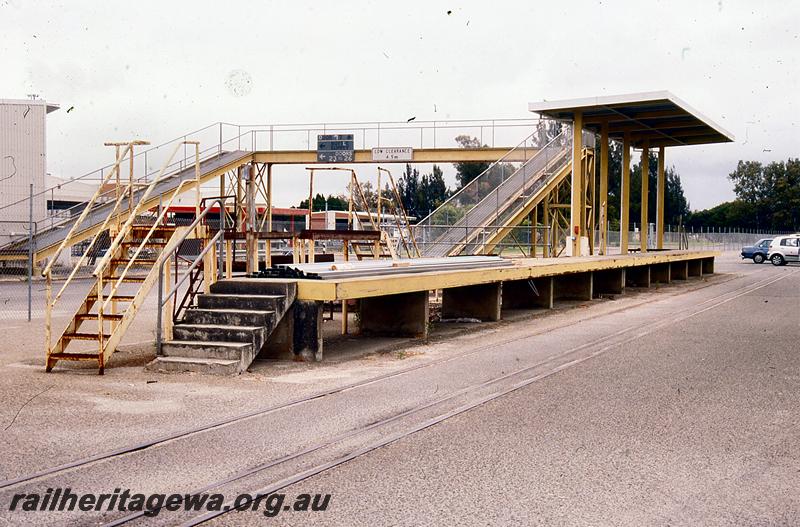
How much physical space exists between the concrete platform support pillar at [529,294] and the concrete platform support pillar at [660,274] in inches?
462

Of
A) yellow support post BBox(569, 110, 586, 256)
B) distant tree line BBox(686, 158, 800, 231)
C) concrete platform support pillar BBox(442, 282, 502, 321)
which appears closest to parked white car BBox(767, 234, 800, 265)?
yellow support post BBox(569, 110, 586, 256)

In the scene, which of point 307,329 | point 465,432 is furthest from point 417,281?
point 465,432

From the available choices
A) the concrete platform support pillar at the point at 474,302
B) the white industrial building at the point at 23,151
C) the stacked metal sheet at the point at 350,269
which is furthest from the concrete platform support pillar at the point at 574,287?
the white industrial building at the point at 23,151

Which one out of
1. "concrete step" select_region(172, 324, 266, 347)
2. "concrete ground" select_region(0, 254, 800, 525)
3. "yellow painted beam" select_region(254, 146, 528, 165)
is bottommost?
"concrete ground" select_region(0, 254, 800, 525)

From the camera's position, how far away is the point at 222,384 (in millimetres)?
9734

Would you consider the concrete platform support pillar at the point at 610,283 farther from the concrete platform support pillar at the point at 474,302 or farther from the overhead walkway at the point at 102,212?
the overhead walkway at the point at 102,212

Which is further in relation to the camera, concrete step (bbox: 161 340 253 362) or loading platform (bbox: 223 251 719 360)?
loading platform (bbox: 223 251 719 360)

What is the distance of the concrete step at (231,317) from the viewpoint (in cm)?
1097

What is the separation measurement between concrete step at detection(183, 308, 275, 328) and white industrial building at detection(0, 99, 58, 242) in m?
34.4

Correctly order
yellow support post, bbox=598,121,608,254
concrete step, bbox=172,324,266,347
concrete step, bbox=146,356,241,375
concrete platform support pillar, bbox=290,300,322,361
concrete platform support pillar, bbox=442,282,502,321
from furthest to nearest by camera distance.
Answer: yellow support post, bbox=598,121,608,254 → concrete platform support pillar, bbox=442,282,502,321 → concrete platform support pillar, bbox=290,300,322,361 → concrete step, bbox=172,324,266,347 → concrete step, bbox=146,356,241,375

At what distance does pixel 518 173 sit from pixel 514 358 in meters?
20.6

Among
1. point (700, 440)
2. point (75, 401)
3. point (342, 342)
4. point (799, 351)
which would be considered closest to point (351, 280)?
point (342, 342)

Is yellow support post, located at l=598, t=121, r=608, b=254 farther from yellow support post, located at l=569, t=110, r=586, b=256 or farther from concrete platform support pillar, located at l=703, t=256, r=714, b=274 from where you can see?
concrete platform support pillar, located at l=703, t=256, r=714, b=274

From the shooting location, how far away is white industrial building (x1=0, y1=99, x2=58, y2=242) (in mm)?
42656
